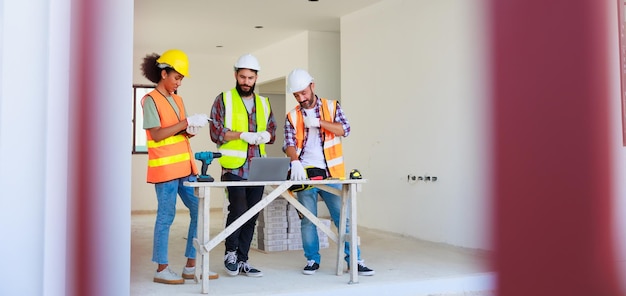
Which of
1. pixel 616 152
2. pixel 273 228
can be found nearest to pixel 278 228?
pixel 273 228

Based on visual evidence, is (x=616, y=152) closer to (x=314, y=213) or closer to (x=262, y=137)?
(x=262, y=137)

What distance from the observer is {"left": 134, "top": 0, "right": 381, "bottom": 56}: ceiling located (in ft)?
18.3

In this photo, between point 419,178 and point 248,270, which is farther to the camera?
point 419,178

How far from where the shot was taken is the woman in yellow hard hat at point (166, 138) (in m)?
2.79

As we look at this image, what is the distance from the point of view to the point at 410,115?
197 inches

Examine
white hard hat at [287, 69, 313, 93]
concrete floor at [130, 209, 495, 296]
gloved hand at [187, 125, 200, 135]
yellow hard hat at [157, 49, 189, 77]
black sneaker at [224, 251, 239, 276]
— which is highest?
yellow hard hat at [157, 49, 189, 77]

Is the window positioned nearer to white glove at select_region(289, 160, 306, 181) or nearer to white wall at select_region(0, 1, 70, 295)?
white glove at select_region(289, 160, 306, 181)

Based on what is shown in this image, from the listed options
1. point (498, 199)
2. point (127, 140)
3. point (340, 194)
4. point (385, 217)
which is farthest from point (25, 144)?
point (385, 217)

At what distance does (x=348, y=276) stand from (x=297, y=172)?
0.63 meters

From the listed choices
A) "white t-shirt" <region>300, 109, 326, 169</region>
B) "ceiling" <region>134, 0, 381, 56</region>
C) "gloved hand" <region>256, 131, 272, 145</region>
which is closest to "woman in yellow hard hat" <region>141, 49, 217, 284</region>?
"gloved hand" <region>256, 131, 272, 145</region>

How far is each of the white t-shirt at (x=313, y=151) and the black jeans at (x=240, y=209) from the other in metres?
0.29

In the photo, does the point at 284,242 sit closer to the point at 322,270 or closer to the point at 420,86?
the point at 322,270

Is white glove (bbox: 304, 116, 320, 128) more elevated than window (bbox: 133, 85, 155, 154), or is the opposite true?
window (bbox: 133, 85, 155, 154)

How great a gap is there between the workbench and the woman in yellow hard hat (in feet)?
0.46
